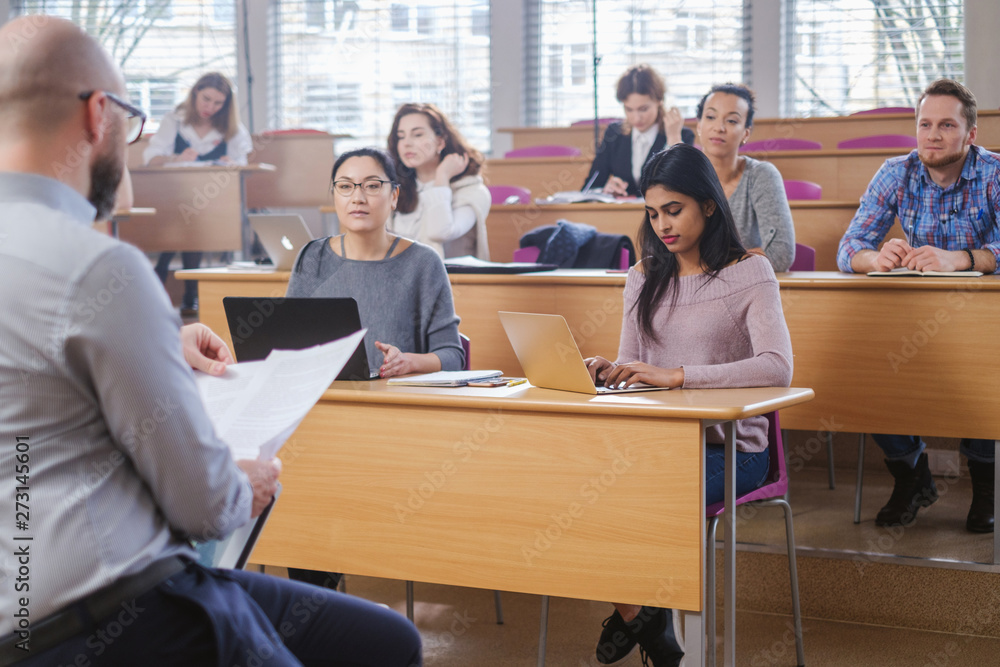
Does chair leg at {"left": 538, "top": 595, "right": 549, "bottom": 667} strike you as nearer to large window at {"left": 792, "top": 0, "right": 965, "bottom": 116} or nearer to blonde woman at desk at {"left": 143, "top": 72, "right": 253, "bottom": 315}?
blonde woman at desk at {"left": 143, "top": 72, "right": 253, "bottom": 315}

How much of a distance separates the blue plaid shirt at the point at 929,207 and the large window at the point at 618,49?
464 centimetres

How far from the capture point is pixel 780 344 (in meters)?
1.89

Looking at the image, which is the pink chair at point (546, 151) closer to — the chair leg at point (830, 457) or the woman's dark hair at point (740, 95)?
the woman's dark hair at point (740, 95)

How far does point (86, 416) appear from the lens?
0.81 metres

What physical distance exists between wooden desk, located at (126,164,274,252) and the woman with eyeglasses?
6.63ft

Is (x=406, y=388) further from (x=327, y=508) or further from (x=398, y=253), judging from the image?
(x=398, y=253)

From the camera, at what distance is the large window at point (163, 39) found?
7.98m

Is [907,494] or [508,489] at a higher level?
[508,489]

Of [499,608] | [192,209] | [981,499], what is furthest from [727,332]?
[192,209]

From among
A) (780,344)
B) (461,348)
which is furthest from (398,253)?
(780,344)

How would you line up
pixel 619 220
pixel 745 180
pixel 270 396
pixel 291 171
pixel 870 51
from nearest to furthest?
pixel 270 396, pixel 745 180, pixel 619 220, pixel 291 171, pixel 870 51

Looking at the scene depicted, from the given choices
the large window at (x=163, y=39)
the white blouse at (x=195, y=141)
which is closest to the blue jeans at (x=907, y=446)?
the white blouse at (x=195, y=141)

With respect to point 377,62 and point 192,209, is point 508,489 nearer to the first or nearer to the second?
point 192,209

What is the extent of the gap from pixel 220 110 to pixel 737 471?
4.47m
